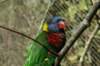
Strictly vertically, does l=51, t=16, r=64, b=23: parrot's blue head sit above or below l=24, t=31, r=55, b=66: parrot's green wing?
above

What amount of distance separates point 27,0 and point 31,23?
1.87 feet

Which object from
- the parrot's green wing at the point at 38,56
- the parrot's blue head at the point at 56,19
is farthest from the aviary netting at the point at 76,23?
the parrot's green wing at the point at 38,56

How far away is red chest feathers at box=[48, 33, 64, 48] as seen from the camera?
6.32ft

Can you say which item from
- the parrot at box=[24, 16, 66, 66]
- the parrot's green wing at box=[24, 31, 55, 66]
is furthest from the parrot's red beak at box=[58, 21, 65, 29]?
the parrot's green wing at box=[24, 31, 55, 66]

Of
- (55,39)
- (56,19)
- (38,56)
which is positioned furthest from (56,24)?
(38,56)

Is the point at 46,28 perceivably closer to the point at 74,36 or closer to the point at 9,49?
the point at 74,36

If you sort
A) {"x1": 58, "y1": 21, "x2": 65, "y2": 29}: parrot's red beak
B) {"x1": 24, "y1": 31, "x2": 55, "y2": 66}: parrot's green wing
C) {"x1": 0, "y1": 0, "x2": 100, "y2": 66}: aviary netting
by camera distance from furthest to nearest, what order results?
{"x1": 58, "y1": 21, "x2": 65, "y2": 29}: parrot's red beak → {"x1": 0, "y1": 0, "x2": 100, "y2": 66}: aviary netting → {"x1": 24, "y1": 31, "x2": 55, "y2": 66}: parrot's green wing

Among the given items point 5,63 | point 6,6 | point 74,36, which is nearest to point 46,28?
point 74,36

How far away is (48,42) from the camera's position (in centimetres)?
194

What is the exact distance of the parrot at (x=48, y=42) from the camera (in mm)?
1841

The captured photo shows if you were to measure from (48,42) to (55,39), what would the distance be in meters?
0.05

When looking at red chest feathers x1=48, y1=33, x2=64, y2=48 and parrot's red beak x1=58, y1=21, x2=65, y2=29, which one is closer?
red chest feathers x1=48, y1=33, x2=64, y2=48

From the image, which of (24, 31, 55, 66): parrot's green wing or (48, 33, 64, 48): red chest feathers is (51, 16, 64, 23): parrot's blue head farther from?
(24, 31, 55, 66): parrot's green wing

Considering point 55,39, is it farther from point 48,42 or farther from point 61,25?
point 61,25
